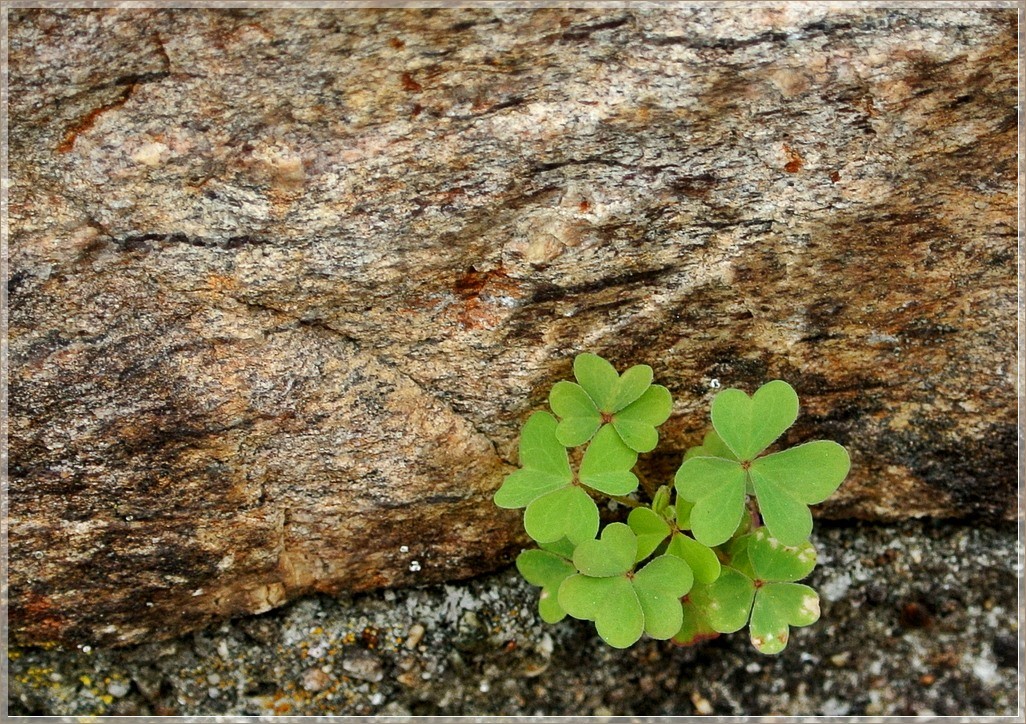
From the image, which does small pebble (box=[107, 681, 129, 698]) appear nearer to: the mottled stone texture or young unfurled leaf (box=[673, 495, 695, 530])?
the mottled stone texture

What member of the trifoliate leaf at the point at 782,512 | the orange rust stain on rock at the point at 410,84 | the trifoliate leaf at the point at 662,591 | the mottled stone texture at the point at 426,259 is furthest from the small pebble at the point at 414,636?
the orange rust stain on rock at the point at 410,84

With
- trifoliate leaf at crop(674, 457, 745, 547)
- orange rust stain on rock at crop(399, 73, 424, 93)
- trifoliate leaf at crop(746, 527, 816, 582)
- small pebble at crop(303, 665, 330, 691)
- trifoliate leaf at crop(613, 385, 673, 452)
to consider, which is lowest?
small pebble at crop(303, 665, 330, 691)

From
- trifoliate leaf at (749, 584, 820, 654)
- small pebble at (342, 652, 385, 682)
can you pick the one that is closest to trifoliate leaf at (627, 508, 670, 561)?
trifoliate leaf at (749, 584, 820, 654)

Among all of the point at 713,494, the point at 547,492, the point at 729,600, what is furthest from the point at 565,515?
the point at 729,600

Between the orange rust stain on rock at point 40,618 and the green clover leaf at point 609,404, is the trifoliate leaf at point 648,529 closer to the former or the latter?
the green clover leaf at point 609,404

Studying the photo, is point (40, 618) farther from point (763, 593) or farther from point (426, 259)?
point (763, 593)

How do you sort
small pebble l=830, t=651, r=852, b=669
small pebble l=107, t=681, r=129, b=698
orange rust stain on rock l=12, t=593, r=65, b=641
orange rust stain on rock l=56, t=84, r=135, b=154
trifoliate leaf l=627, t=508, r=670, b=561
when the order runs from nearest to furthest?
orange rust stain on rock l=56, t=84, r=135, b=154
trifoliate leaf l=627, t=508, r=670, b=561
orange rust stain on rock l=12, t=593, r=65, b=641
small pebble l=107, t=681, r=129, b=698
small pebble l=830, t=651, r=852, b=669

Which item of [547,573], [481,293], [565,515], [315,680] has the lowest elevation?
[315,680]
